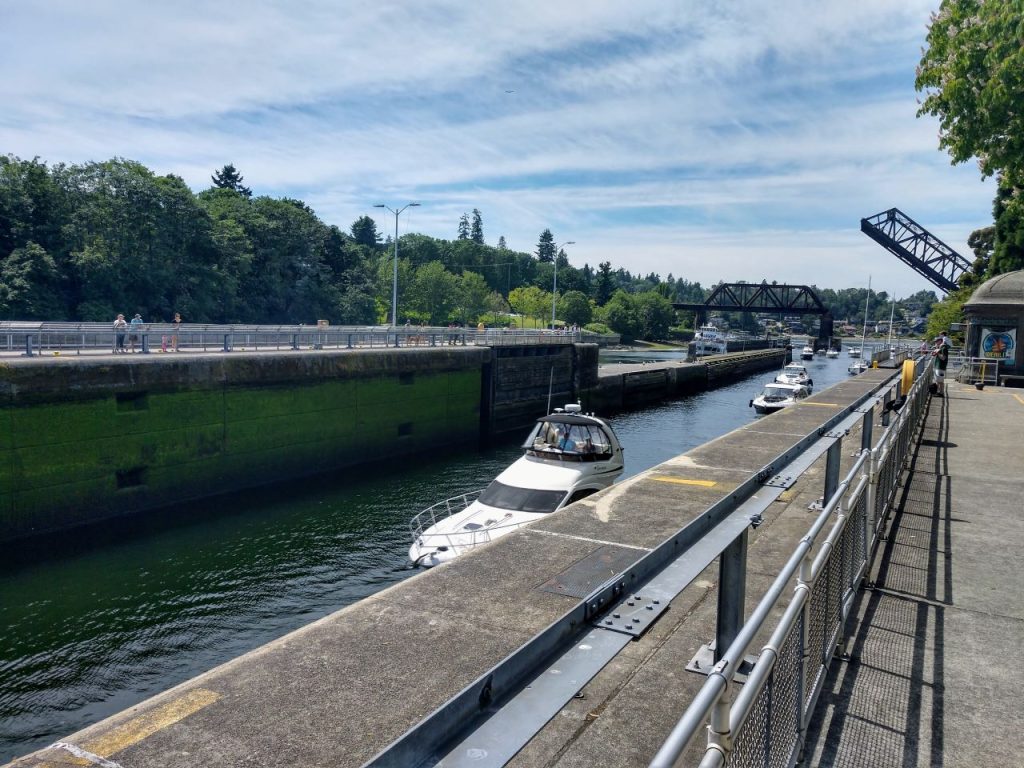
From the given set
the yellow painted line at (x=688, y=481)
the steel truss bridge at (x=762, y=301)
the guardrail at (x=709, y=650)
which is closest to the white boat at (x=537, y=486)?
the yellow painted line at (x=688, y=481)

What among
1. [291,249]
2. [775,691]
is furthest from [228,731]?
[291,249]

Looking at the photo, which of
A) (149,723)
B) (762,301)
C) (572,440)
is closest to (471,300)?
(762,301)

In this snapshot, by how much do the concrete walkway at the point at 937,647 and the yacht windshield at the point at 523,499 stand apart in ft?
23.1

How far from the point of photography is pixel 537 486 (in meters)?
16.7

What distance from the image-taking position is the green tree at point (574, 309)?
159000mm

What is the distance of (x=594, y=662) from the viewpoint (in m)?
3.15

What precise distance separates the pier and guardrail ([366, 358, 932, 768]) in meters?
0.09

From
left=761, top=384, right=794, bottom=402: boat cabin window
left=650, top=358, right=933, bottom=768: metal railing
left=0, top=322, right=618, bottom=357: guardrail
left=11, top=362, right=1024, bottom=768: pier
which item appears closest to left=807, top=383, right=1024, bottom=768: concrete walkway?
left=11, top=362, right=1024, bottom=768: pier

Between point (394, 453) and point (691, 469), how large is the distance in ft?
70.2

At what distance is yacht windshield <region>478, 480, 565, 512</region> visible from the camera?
52.6ft

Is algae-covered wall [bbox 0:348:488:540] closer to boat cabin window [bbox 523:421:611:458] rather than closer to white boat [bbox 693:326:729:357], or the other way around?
boat cabin window [bbox 523:421:611:458]

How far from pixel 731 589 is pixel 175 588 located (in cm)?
1599

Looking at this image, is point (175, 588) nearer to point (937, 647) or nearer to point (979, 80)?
point (937, 647)

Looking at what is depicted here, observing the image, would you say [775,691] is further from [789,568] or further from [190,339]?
[190,339]
